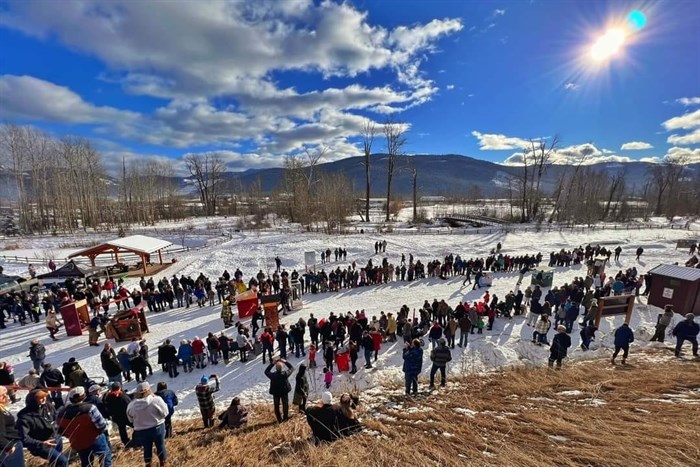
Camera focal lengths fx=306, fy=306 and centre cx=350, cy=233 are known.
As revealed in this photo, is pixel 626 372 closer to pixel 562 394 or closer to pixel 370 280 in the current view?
pixel 562 394

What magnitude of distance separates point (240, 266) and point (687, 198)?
3579 inches

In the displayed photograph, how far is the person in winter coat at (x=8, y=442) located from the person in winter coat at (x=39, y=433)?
0.26 meters

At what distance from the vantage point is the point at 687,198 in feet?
214

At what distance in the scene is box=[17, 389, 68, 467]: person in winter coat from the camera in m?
4.39

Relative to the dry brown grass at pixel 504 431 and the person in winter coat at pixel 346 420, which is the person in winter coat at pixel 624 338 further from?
the person in winter coat at pixel 346 420

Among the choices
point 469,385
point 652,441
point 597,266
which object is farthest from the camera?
point 597,266

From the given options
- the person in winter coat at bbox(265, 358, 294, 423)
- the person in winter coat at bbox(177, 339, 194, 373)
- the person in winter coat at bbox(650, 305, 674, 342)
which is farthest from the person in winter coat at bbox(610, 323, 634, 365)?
the person in winter coat at bbox(177, 339, 194, 373)

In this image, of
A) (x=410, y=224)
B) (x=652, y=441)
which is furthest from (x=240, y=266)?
(x=410, y=224)

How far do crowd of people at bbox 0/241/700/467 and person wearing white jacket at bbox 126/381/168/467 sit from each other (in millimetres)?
15

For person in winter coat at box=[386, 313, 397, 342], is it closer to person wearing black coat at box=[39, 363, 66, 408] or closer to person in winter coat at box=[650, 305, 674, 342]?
person in winter coat at box=[650, 305, 674, 342]

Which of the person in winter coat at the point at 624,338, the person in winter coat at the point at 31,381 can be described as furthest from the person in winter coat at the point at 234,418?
the person in winter coat at the point at 624,338

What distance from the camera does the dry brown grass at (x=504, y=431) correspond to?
436 centimetres

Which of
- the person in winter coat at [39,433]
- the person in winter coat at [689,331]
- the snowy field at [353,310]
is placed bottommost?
the snowy field at [353,310]

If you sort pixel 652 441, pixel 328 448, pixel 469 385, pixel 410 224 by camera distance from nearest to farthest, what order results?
pixel 652 441 → pixel 328 448 → pixel 469 385 → pixel 410 224
